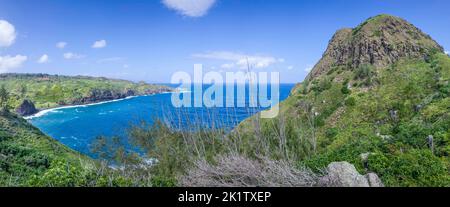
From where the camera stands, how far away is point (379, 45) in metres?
28.8

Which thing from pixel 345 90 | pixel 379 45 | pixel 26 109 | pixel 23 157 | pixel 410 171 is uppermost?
pixel 379 45

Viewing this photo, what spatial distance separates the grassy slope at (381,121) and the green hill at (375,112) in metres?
0.01

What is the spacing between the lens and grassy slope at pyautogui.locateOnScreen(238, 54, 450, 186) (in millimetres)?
4590

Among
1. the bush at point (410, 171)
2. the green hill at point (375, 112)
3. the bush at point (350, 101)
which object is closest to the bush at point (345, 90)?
the green hill at point (375, 112)

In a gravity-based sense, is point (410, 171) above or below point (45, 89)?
above

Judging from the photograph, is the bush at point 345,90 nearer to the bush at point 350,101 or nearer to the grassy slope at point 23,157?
the bush at point 350,101

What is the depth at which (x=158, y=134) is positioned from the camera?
15.3 m

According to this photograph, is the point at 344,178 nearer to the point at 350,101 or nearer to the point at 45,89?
the point at 350,101

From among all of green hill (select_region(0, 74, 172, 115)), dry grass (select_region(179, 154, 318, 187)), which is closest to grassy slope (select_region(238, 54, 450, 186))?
dry grass (select_region(179, 154, 318, 187))

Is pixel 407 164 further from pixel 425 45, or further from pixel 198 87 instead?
pixel 425 45

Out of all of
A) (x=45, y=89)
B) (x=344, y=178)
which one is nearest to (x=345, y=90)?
(x=344, y=178)

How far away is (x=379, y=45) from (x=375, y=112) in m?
13.0
